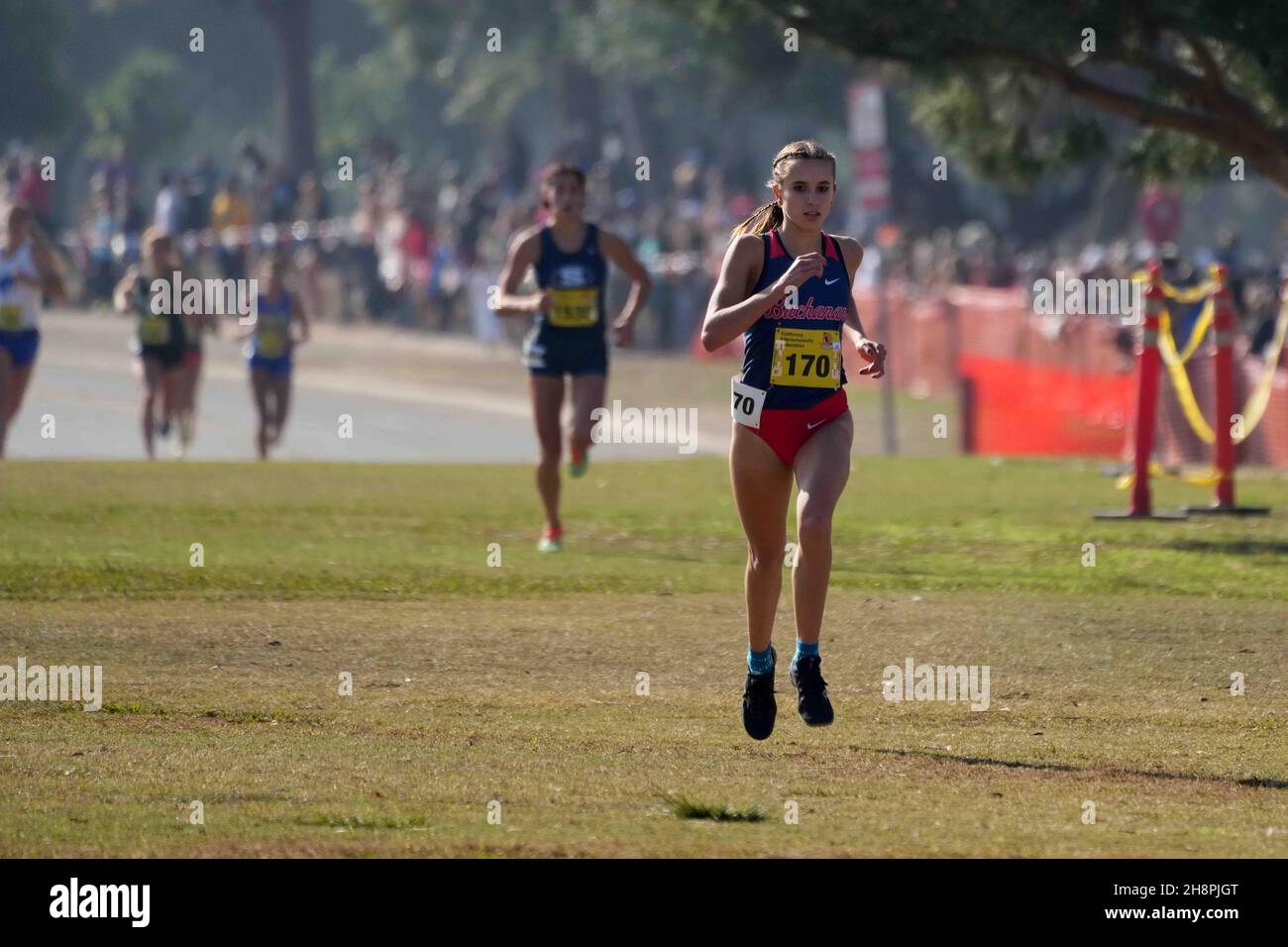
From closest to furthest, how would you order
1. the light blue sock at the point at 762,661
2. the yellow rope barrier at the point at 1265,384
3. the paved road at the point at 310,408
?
the light blue sock at the point at 762,661 → the yellow rope barrier at the point at 1265,384 → the paved road at the point at 310,408

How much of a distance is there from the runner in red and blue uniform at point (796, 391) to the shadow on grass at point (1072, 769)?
362 millimetres

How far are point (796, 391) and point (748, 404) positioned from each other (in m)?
0.17

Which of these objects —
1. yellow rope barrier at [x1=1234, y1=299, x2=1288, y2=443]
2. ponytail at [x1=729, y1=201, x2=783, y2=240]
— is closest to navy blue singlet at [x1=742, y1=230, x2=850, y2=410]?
ponytail at [x1=729, y1=201, x2=783, y2=240]

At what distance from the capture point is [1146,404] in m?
16.3

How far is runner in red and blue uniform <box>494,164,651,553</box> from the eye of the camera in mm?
13992

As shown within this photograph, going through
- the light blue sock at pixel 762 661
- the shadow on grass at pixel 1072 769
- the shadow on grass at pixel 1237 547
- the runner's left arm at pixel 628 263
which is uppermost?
the runner's left arm at pixel 628 263

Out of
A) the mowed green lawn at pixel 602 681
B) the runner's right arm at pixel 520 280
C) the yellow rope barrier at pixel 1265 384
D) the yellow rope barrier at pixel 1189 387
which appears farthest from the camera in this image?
the yellow rope barrier at pixel 1265 384

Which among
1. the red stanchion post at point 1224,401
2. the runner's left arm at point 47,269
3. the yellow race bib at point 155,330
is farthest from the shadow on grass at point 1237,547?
the yellow race bib at point 155,330

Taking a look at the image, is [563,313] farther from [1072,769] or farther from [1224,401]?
[1072,769]

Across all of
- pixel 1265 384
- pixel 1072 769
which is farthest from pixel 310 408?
pixel 1072 769

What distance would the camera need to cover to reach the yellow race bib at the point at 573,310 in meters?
14.1

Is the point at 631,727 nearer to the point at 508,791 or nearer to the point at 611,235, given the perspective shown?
the point at 508,791

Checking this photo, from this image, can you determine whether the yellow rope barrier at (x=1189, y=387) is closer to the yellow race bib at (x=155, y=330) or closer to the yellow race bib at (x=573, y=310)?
the yellow race bib at (x=573, y=310)

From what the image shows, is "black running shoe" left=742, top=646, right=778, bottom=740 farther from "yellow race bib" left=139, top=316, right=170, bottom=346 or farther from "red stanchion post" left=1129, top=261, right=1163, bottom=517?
"yellow race bib" left=139, top=316, right=170, bottom=346
